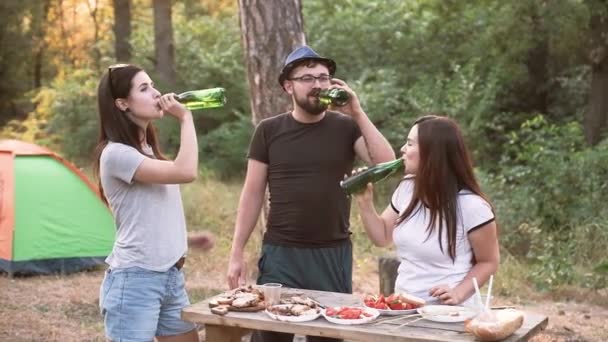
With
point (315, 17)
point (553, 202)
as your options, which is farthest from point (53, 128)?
point (553, 202)

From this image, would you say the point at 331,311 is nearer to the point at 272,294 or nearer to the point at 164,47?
the point at 272,294

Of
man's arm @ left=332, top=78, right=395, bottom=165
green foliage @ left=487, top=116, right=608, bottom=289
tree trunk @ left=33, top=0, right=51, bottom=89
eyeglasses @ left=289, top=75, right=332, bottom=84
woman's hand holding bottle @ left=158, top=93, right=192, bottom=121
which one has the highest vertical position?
tree trunk @ left=33, top=0, right=51, bottom=89

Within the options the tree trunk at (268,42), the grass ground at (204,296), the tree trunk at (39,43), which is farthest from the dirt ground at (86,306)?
the tree trunk at (39,43)

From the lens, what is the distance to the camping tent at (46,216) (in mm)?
8148

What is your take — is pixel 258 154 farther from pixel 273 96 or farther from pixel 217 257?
pixel 217 257

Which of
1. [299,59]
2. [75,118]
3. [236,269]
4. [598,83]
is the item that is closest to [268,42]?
[299,59]

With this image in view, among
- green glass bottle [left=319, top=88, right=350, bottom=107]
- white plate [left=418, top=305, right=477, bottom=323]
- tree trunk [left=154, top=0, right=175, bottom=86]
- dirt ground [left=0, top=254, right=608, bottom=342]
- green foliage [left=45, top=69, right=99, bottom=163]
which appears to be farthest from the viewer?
green foliage [left=45, top=69, right=99, bottom=163]

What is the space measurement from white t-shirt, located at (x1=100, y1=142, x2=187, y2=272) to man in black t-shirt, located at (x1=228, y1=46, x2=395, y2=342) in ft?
2.07

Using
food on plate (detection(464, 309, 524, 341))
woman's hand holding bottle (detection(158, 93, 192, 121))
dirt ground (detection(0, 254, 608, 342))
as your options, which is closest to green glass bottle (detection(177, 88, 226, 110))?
woman's hand holding bottle (detection(158, 93, 192, 121))

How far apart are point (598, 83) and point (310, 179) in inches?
337

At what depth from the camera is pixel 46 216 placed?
8320mm

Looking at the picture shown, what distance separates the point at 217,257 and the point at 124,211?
17.8 feet

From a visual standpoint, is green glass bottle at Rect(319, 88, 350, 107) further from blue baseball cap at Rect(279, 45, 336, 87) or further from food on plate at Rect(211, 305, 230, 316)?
food on plate at Rect(211, 305, 230, 316)

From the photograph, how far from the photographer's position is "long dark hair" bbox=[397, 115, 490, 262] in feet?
10.7
